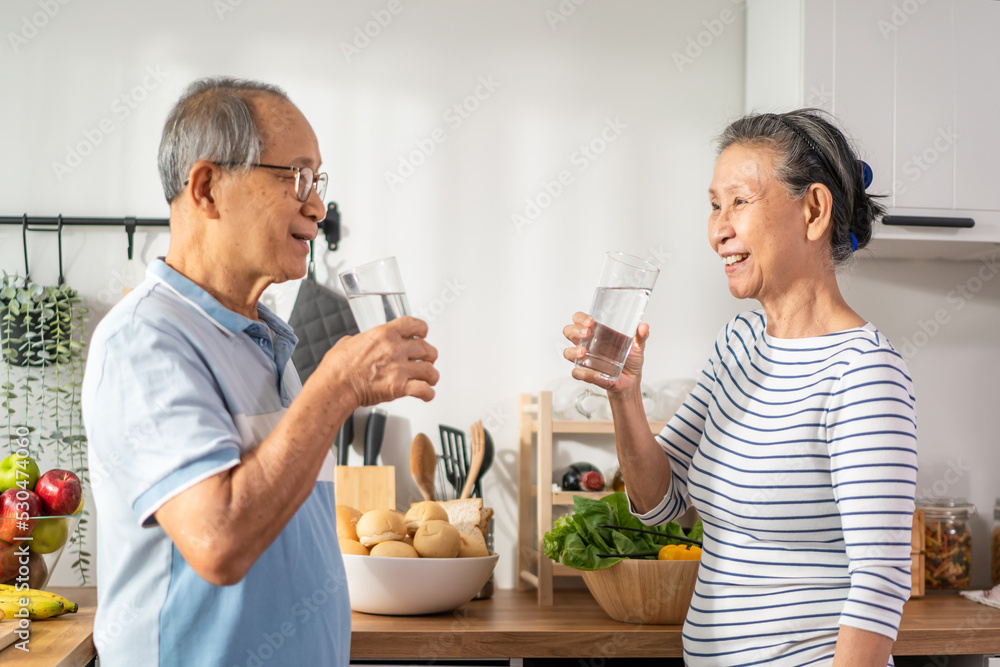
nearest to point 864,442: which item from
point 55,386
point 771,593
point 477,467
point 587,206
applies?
point 771,593

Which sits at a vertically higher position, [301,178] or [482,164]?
[482,164]

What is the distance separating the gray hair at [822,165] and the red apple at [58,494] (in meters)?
1.34

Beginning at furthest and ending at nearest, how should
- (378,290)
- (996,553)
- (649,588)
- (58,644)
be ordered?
1. (996,553)
2. (649,588)
3. (58,644)
4. (378,290)

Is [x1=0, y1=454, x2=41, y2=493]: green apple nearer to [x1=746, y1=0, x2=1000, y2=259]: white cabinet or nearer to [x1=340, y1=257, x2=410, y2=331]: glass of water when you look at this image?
[x1=340, y1=257, x2=410, y2=331]: glass of water

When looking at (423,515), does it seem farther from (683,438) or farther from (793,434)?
(793,434)

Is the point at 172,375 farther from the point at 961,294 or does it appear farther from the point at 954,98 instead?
the point at 961,294

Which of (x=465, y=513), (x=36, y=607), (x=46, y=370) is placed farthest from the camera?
(x=46, y=370)

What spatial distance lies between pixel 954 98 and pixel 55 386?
223 centimetres

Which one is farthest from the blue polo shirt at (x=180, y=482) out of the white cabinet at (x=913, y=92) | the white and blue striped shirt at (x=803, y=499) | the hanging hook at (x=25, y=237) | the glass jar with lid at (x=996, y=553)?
the glass jar with lid at (x=996, y=553)

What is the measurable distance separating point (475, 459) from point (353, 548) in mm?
429

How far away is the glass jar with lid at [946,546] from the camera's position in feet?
6.68

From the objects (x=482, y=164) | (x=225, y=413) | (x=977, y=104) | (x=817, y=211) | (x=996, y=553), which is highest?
(x=977, y=104)

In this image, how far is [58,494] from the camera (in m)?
1.49

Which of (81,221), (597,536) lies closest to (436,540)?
(597,536)
